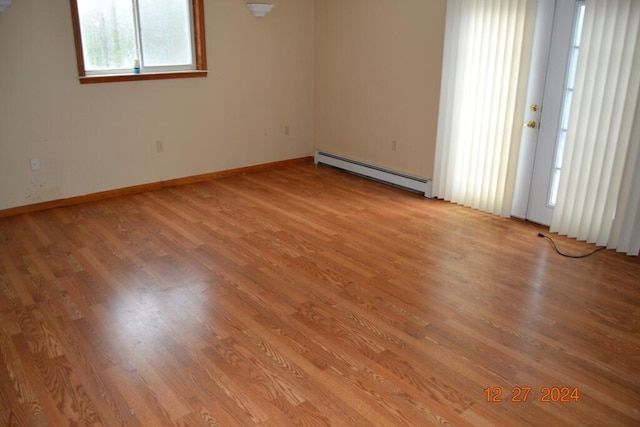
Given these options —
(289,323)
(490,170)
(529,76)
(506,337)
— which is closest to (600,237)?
(490,170)

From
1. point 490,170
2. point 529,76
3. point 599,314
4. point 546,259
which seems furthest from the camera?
point 490,170

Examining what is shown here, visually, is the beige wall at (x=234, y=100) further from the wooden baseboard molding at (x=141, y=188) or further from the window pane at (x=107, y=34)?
the window pane at (x=107, y=34)

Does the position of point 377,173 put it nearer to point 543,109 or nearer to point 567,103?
point 543,109

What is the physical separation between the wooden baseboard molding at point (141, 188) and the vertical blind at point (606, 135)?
3.35m

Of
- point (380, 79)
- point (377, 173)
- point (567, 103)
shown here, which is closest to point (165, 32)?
point (380, 79)

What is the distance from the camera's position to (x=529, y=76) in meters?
4.41

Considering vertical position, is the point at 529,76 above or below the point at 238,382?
Result: above

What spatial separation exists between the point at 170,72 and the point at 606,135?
13.1 feet

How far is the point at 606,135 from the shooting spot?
400cm

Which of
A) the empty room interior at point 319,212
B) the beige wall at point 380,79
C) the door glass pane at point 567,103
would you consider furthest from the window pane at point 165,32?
the door glass pane at point 567,103

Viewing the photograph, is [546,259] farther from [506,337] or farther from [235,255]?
[235,255]

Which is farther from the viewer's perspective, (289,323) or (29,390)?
(289,323)

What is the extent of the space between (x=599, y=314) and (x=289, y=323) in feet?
6.10

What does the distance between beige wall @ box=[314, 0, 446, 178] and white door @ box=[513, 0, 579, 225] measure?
3.20 feet
